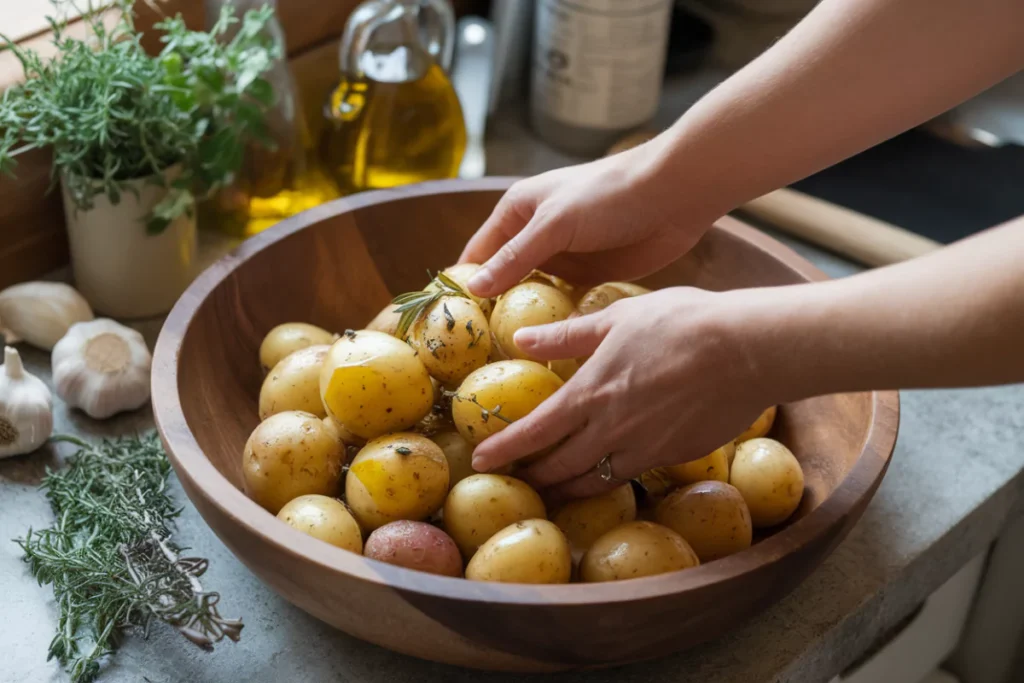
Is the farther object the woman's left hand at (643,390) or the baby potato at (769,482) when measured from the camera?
the baby potato at (769,482)

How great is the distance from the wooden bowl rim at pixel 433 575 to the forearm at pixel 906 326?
0.12 metres

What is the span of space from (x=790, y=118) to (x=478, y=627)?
0.48 meters

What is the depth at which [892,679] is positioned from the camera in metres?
1.08

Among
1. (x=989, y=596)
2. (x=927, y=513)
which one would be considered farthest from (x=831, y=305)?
(x=989, y=596)

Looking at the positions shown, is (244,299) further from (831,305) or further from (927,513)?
(927,513)

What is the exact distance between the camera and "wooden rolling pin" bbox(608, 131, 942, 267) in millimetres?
1243

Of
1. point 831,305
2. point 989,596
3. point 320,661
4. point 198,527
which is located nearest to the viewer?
point 831,305

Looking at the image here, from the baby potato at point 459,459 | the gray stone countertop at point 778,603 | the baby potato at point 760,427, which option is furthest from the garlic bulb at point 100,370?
the baby potato at point 760,427

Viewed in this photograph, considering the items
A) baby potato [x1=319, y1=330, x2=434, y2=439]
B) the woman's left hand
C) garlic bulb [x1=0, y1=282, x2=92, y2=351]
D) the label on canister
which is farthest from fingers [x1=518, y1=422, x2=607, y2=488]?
the label on canister

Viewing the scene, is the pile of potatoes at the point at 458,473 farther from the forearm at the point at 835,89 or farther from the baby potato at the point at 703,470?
the forearm at the point at 835,89

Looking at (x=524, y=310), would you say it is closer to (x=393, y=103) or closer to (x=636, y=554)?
(x=636, y=554)

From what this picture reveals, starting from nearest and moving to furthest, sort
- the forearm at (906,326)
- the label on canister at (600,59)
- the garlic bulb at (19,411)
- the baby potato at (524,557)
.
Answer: the forearm at (906,326)
the baby potato at (524,557)
the garlic bulb at (19,411)
the label on canister at (600,59)

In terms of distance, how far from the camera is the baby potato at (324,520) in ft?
2.42

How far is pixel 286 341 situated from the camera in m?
0.94
